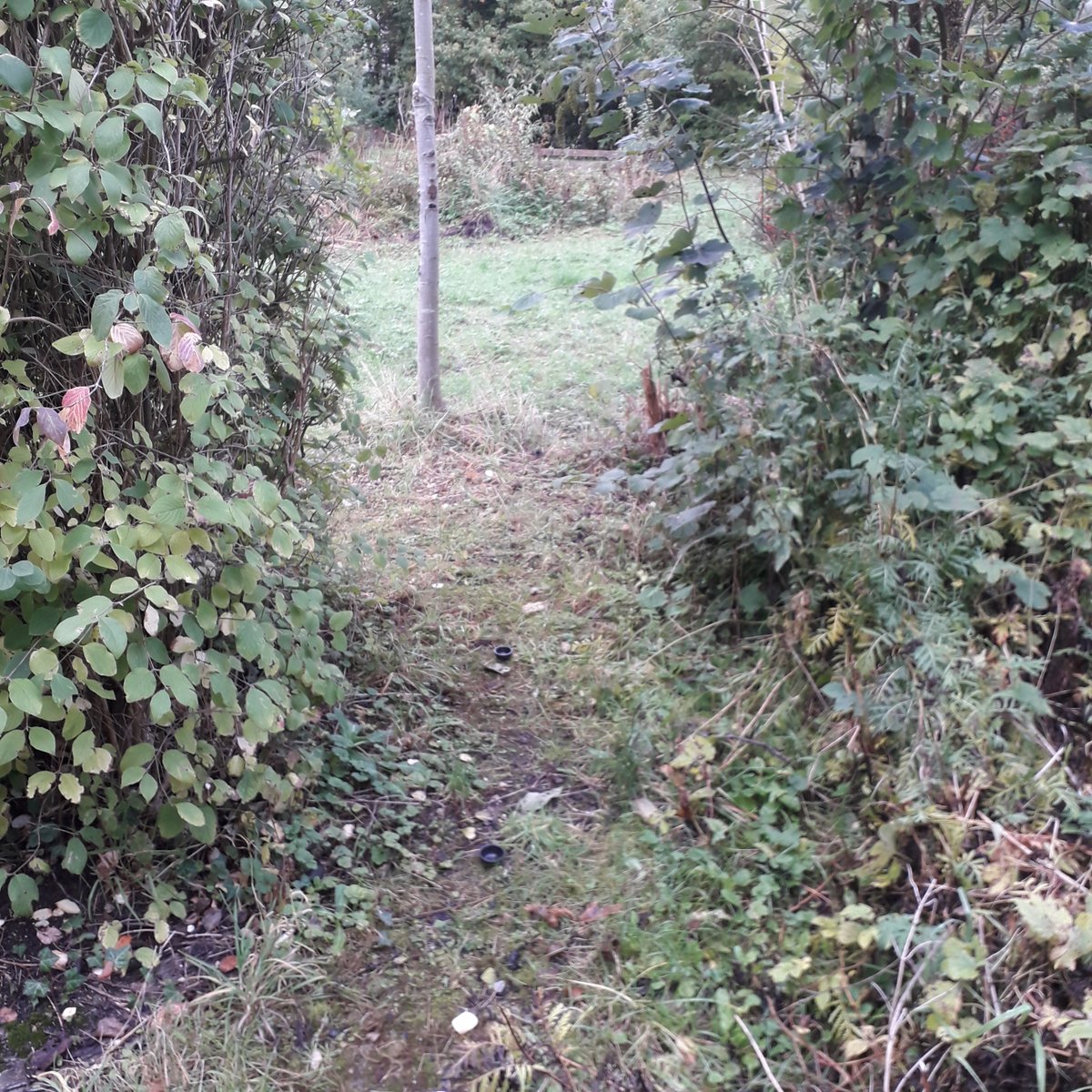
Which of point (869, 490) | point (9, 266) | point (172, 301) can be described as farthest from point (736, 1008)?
point (9, 266)

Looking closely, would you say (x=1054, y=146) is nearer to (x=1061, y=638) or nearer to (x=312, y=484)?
(x=1061, y=638)

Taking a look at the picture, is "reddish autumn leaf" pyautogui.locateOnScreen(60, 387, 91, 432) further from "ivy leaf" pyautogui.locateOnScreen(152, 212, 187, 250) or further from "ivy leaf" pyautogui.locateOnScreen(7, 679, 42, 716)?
"ivy leaf" pyautogui.locateOnScreen(7, 679, 42, 716)

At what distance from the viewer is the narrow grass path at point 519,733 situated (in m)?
2.18

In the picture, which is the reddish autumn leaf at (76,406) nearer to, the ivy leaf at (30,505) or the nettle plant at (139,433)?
the nettle plant at (139,433)

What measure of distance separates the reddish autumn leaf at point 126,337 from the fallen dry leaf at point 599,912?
1.79 metres

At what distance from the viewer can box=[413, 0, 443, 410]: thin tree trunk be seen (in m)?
5.69

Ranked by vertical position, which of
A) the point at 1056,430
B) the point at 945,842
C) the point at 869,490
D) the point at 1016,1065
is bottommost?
the point at 1016,1065

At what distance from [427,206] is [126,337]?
449cm

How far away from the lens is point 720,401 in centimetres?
342

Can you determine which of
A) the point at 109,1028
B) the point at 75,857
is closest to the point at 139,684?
the point at 75,857

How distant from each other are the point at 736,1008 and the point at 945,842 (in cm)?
63

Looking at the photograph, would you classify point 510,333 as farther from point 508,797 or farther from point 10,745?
point 10,745

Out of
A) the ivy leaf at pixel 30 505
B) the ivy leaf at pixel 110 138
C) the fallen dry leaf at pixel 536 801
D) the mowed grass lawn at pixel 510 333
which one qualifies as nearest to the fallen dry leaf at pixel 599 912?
the fallen dry leaf at pixel 536 801

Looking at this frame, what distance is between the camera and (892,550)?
279 centimetres
